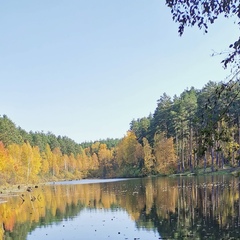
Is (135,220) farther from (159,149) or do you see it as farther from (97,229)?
(159,149)

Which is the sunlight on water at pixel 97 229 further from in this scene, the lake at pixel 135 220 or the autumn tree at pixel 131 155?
the autumn tree at pixel 131 155

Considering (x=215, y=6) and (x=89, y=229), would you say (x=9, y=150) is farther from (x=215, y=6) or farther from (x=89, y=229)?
(x=215, y=6)

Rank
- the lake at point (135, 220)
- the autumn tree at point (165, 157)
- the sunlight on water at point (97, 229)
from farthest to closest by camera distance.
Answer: the autumn tree at point (165, 157)
the sunlight on water at point (97, 229)
the lake at point (135, 220)

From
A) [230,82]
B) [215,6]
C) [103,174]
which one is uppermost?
[215,6]

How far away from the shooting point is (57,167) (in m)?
134

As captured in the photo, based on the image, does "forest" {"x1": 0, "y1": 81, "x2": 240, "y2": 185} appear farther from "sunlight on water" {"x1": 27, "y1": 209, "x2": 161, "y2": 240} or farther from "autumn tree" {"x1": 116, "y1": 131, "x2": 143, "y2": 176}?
"sunlight on water" {"x1": 27, "y1": 209, "x2": 161, "y2": 240}

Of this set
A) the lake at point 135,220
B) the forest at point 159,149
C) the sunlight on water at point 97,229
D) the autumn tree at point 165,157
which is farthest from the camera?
the autumn tree at point 165,157

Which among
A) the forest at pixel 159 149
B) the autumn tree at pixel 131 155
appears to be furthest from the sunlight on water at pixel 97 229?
the autumn tree at pixel 131 155

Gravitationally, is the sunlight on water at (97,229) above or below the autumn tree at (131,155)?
below

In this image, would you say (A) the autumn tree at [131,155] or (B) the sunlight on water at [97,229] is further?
(A) the autumn tree at [131,155]

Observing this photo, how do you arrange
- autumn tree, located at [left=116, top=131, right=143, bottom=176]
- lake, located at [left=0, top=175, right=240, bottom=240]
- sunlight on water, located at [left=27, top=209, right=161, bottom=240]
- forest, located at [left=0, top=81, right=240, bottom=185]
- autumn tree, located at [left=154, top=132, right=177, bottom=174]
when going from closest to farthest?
1. lake, located at [left=0, top=175, right=240, bottom=240]
2. sunlight on water, located at [left=27, top=209, right=161, bottom=240]
3. forest, located at [left=0, top=81, right=240, bottom=185]
4. autumn tree, located at [left=154, top=132, right=177, bottom=174]
5. autumn tree, located at [left=116, top=131, right=143, bottom=176]

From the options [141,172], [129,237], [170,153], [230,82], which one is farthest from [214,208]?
[141,172]

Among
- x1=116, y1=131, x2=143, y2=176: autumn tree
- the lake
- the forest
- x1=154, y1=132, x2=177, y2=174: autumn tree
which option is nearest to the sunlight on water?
the lake

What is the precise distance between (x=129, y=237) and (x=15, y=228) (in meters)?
9.83
